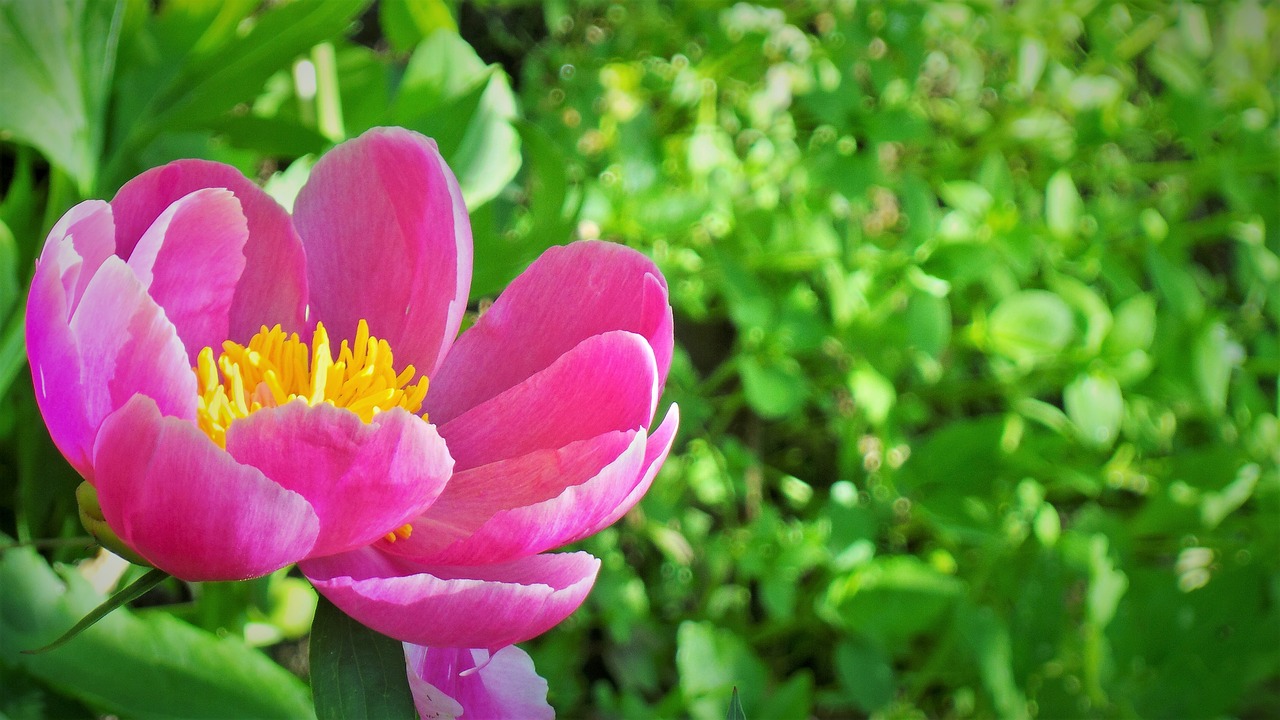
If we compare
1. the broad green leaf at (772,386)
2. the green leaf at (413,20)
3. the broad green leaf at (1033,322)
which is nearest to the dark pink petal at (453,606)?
Result: the green leaf at (413,20)

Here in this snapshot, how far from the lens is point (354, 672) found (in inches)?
11.5

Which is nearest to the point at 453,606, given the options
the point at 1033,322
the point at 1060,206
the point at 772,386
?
the point at 772,386

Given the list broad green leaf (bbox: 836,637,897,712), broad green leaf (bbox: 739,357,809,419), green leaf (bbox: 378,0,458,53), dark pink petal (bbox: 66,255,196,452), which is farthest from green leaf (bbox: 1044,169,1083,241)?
dark pink petal (bbox: 66,255,196,452)

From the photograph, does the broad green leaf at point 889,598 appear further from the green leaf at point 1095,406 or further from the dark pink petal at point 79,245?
the dark pink petal at point 79,245

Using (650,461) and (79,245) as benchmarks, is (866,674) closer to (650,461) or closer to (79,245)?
(650,461)

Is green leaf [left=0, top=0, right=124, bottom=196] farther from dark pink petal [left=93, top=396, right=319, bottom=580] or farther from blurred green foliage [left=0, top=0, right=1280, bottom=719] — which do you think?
dark pink petal [left=93, top=396, right=319, bottom=580]

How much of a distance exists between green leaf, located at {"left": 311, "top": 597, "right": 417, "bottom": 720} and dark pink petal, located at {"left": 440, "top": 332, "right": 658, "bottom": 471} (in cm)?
8

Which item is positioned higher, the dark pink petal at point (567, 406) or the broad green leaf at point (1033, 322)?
the dark pink petal at point (567, 406)

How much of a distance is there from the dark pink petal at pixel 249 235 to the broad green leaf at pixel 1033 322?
74 cm

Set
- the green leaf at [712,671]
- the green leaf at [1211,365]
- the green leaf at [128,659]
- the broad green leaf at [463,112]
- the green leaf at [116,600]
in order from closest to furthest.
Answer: the green leaf at [116,600] < the green leaf at [128,659] < the broad green leaf at [463,112] < the green leaf at [712,671] < the green leaf at [1211,365]

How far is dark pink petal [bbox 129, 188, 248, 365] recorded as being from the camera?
0.99 feet

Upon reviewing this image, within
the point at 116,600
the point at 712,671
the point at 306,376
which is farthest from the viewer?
the point at 712,671

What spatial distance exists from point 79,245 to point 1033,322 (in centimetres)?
85

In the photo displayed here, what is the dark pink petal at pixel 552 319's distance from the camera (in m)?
0.33
